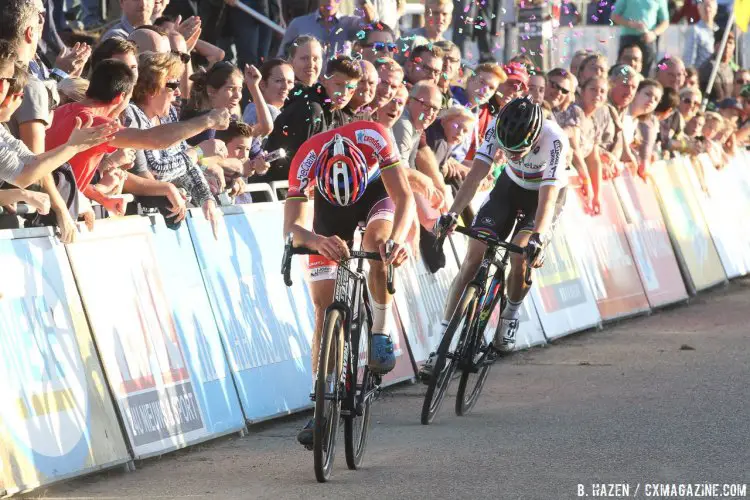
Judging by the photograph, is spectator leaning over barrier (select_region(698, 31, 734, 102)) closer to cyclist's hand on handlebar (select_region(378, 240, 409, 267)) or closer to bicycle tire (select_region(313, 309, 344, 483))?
cyclist's hand on handlebar (select_region(378, 240, 409, 267))

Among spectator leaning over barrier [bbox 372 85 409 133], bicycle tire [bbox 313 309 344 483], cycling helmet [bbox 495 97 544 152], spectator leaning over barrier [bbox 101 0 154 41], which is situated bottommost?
bicycle tire [bbox 313 309 344 483]

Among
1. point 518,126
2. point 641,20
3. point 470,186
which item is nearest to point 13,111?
point 518,126

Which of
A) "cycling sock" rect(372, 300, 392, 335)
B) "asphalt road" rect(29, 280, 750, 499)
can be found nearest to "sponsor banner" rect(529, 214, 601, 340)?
"asphalt road" rect(29, 280, 750, 499)

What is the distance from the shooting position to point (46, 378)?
7.27 metres

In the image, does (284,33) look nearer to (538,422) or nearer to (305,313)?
(305,313)

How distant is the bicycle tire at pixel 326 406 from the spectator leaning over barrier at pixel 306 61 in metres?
4.61

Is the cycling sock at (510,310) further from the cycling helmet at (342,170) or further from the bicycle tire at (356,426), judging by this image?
the cycling helmet at (342,170)

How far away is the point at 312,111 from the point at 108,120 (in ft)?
11.5

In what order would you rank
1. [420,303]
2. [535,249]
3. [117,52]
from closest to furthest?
[117,52]
[535,249]
[420,303]

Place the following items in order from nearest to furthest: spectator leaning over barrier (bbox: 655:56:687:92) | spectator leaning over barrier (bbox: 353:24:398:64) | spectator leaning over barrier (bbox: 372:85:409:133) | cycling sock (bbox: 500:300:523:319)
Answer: cycling sock (bbox: 500:300:523:319)
spectator leaning over barrier (bbox: 372:85:409:133)
spectator leaning over barrier (bbox: 353:24:398:64)
spectator leaning over barrier (bbox: 655:56:687:92)

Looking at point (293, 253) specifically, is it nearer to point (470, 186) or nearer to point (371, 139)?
point (371, 139)

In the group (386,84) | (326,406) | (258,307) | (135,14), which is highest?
(135,14)

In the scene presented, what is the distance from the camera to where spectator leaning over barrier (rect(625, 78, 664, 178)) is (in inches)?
653

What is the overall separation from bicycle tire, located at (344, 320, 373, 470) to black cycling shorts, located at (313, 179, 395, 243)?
738mm
